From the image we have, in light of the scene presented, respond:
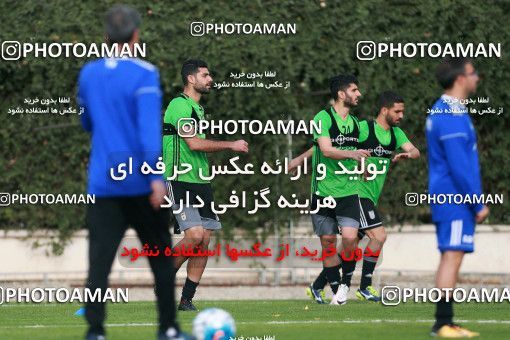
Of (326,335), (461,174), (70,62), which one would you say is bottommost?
(326,335)

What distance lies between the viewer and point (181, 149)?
12648mm

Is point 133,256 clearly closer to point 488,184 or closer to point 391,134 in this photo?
point 391,134

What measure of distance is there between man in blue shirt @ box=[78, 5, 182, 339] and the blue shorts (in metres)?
2.04

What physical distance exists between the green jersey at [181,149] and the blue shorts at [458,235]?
4.28 meters

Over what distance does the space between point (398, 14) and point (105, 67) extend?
10494 mm

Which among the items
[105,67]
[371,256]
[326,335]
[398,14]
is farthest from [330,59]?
[105,67]

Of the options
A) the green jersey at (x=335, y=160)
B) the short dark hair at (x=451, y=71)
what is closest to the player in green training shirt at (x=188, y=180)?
the green jersey at (x=335, y=160)

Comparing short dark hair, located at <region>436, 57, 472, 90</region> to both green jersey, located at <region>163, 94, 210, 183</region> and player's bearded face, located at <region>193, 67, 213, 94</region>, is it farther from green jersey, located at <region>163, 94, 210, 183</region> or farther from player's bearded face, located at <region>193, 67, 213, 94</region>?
player's bearded face, located at <region>193, 67, 213, 94</region>

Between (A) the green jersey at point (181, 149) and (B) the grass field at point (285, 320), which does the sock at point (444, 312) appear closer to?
(B) the grass field at point (285, 320)

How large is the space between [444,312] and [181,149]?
14.8 ft

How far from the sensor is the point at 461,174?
853 centimetres

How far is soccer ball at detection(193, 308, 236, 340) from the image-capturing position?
7.72m

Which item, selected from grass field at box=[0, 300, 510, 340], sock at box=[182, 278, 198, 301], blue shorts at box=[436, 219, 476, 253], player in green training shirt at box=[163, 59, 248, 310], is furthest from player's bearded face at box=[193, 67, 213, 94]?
blue shorts at box=[436, 219, 476, 253]

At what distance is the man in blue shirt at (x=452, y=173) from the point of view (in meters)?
8.55
